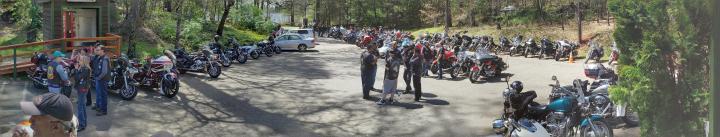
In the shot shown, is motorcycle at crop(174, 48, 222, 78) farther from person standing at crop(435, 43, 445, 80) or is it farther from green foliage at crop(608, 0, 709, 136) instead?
green foliage at crop(608, 0, 709, 136)

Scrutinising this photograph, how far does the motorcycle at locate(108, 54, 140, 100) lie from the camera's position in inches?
527

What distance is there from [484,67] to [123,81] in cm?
957

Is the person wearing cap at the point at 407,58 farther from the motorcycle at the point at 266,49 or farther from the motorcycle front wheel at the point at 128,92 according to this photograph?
the motorcycle at the point at 266,49

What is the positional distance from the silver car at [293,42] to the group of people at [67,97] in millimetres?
18556

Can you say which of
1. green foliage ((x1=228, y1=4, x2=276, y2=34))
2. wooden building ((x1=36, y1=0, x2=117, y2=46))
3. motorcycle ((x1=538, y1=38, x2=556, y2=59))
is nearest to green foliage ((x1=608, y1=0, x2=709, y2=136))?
wooden building ((x1=36, y1=0, x2=117, y2=46))

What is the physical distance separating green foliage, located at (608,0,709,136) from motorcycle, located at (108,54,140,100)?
34.4ft

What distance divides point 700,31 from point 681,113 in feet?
2.12

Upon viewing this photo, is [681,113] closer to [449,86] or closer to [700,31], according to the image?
[700,31]

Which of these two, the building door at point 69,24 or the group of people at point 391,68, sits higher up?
the building door at point 69,24

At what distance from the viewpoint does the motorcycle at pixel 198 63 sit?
18.5 meters

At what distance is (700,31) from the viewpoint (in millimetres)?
4652

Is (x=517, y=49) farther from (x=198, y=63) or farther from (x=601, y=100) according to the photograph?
(x=601, y=100)

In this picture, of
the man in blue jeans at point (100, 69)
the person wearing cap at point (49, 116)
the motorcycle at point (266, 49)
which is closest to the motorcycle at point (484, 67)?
the man in blue jeans at point (100, 69)

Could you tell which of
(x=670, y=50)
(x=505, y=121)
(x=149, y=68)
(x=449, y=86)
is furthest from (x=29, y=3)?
(x=670, y=50)
